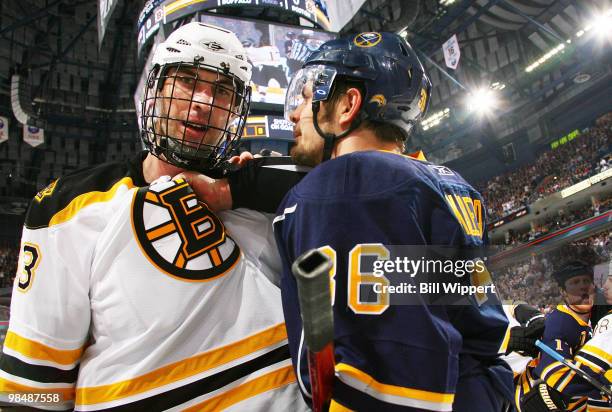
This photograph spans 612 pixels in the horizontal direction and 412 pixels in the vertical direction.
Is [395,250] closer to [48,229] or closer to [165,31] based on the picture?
[48,229]

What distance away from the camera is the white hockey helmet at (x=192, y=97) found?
130cm

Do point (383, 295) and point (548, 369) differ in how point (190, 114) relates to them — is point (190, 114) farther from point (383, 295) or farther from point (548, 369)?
point (548, 369)

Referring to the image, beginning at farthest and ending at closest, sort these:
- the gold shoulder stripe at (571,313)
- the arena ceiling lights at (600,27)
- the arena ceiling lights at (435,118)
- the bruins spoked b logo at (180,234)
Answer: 1. the arena ceiling lights at (435,118)
2. the arena ceiling lights at (600,27)
3. the gold shoulder stripe at (571,313)
4. the bruins spoked b logo at (180,234)

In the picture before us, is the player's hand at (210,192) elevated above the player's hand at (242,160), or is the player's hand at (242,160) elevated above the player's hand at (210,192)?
the player's hand at (242,160)

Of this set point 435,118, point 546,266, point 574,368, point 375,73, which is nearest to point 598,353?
point 574,368

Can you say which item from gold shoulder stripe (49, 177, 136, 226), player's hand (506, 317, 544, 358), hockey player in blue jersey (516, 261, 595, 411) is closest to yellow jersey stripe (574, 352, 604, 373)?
hockey player in blue jersey (516, 261, 595, 411)

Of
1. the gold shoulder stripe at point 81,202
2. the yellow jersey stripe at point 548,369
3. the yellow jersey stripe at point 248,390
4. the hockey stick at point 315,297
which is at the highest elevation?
the gold shoulder stripe at point 81,202

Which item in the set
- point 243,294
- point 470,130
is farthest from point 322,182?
point 470,130

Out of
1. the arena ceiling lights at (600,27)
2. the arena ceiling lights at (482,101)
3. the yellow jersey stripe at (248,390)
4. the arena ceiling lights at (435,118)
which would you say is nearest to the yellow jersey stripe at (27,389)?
the yellow jersey stripe at (248,390)

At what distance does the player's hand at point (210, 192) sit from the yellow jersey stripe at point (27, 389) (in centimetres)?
57

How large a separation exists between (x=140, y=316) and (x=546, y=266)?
189cm

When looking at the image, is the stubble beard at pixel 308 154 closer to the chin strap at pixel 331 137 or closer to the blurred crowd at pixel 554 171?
the chin strap at pixel 331 137

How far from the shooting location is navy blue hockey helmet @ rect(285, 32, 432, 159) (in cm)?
127

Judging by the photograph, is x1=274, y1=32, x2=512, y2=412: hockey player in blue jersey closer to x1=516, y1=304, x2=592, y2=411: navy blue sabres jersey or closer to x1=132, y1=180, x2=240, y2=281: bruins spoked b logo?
x1=132, y1=180, x2=240, y2=281: bruins spoked b logo
